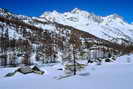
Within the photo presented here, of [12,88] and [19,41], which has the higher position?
[19,41]

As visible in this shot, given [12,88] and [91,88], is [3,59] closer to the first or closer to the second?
[12,88]

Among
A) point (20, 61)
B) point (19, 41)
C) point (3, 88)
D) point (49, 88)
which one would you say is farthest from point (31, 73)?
point (19, 41)

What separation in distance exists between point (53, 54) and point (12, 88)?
423ft

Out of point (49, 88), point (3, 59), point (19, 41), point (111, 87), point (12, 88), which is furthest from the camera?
point (19, 41)

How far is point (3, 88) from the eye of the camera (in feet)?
140

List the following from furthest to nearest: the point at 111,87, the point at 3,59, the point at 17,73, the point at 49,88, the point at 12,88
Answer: the point at 3,59, the point at 17,73, the point at 12,88, the point at 49,88, the point at 111,87

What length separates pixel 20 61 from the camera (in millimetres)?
140750

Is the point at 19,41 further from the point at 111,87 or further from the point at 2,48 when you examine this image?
the point at 111,87

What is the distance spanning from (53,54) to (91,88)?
138 metres

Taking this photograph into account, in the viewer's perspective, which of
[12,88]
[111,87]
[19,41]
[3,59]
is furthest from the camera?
→ [19,41]

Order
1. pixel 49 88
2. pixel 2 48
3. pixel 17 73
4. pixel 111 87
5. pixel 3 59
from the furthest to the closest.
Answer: pixel 2 48
pixel 3 59
pixel 17 73
pixel 49 88
pixel 111 87

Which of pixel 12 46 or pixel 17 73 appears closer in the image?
pixel 17 73

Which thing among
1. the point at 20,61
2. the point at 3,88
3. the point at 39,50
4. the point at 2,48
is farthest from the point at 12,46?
the point at 3,88

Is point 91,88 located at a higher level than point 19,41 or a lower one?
lower
